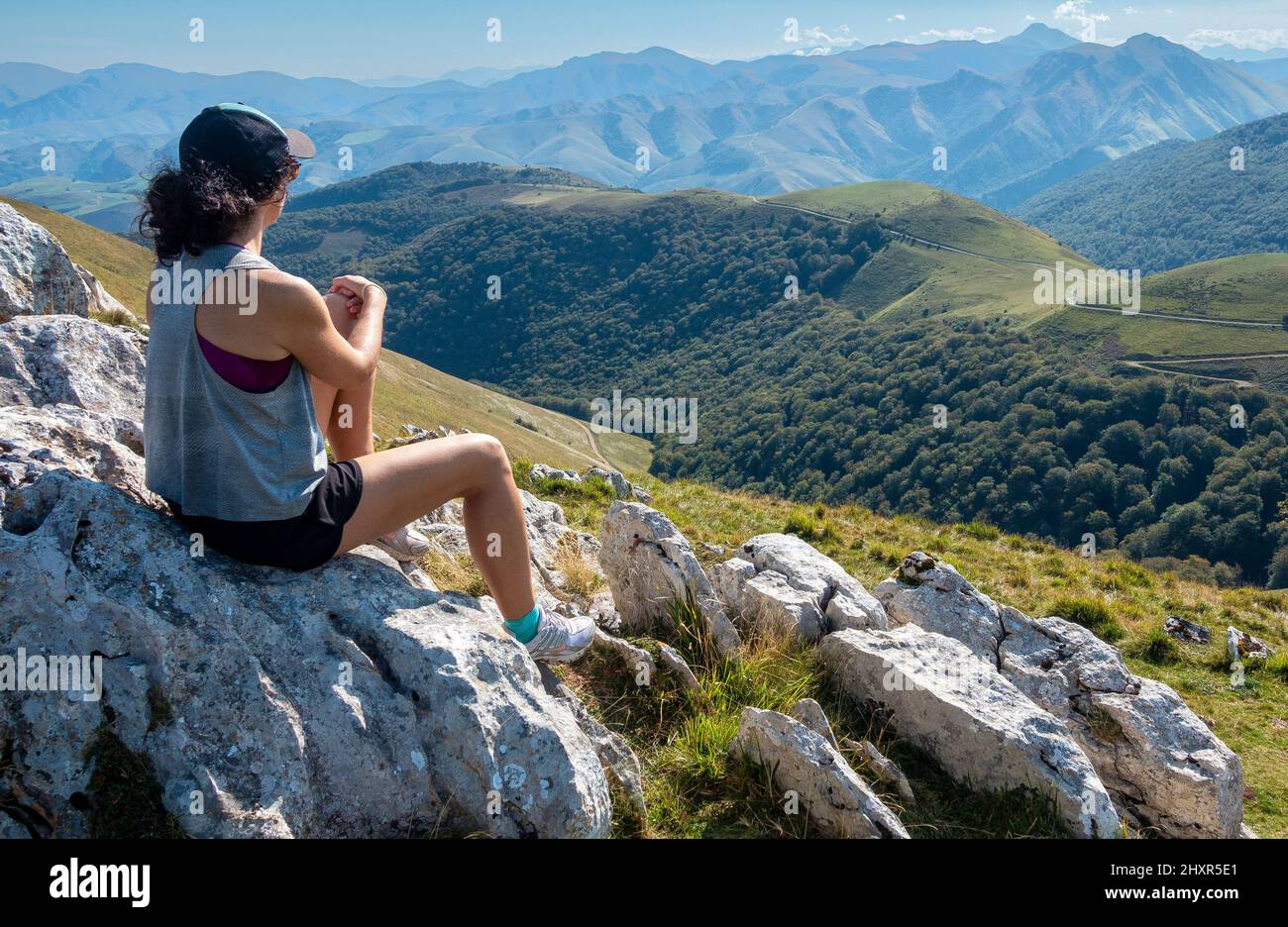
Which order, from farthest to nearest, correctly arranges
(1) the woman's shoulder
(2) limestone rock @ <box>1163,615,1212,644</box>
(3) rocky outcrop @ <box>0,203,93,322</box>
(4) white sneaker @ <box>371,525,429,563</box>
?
(2) limestone rock @ <box>1163,615,1212,644</box> → (3) rocky outcrop @ <box>0,203,93,322</box> → (4) white sneaker @ <box>371,525,429,563</box> → (1) the woman's shoulder

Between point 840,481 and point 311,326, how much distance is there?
127 meters

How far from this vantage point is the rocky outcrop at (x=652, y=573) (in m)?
7.75

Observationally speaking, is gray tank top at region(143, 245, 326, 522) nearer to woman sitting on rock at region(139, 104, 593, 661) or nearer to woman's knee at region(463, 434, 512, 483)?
woman sitting on rock at region(139, 104, 593, 661)

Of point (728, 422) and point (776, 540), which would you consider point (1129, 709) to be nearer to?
point (776, 540)

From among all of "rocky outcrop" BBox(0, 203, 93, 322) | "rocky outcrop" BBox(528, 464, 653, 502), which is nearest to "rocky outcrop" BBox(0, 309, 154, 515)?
"rocky outcrop" BBox(0, 203, 93, 322)

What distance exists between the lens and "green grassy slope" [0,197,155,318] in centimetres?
7569

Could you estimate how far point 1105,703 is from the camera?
25.7 ft

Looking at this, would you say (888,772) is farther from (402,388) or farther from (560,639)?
(402,388)

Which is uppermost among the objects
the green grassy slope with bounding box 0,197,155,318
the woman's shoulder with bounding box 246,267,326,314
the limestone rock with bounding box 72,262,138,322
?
the green grassy slope with bounding box 0,197,155,318

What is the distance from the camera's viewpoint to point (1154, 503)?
10162 cm

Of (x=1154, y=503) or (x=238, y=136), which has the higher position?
(x=238, y=136)

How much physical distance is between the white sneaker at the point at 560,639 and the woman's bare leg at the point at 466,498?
283mm

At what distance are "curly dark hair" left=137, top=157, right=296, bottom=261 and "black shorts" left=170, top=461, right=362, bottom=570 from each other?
5.31 feet
